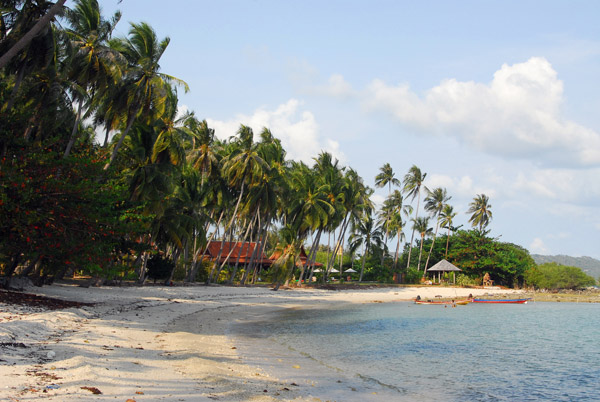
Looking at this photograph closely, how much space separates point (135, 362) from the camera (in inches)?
339

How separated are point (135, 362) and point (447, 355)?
10.1 meters

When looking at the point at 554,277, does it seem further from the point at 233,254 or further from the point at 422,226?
the point at 233,254

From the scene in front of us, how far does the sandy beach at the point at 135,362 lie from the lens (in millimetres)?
6356

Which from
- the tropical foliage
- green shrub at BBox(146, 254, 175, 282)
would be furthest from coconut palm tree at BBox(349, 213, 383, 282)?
green shrub at BBox(146, 254, 175, 282)

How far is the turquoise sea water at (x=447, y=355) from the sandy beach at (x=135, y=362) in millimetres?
1237

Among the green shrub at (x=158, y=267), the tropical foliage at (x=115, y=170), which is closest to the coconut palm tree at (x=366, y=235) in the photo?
the tropical foliage at (x=115, y=170)

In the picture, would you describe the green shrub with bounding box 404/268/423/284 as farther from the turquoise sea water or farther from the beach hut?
the turquoise sea water

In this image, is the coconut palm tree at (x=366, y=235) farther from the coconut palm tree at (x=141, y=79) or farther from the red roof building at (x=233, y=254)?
the coconut palm tree at (x=141, y=79)

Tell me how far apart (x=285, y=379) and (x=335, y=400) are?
1510mm

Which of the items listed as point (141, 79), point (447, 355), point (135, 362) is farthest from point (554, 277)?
point (135, 362)

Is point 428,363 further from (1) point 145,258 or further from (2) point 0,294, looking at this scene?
(1) point 145,258

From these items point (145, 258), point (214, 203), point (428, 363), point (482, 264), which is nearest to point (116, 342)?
point (428, 363)

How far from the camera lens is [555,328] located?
24.4 m

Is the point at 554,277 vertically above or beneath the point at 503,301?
above
